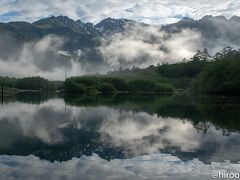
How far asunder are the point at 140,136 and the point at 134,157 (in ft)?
34.4

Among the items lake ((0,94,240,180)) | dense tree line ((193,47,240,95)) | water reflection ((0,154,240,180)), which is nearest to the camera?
water reflection ((0,154,240,180))

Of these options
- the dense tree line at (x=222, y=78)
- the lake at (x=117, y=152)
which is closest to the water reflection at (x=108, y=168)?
the lake at (x=117, y=152)

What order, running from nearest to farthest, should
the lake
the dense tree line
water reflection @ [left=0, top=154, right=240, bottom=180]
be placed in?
1. water reflection @ [left=0, top=154, right=240, bottom=180]
2. the lake
3. the dense tree line

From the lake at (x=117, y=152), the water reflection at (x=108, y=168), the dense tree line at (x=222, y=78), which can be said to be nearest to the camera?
the water reflection at (x=108, y=168)

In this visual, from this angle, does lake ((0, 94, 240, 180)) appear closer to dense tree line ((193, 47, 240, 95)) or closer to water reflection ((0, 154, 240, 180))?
water reflection ((0, 154, 240, 180))

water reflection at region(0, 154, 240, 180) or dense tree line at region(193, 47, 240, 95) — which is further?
dense tree line at region(193, 47, 240, 95)

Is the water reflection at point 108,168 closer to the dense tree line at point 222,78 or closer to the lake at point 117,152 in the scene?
the lake at point 117,152

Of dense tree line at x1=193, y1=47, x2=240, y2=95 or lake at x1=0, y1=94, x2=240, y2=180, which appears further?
dense tree line at x1=193, y1=47, x2=240, y2=95

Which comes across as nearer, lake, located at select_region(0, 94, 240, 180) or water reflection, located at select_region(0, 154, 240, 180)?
water reflection, located at select_region(0, 154, 240, 180)

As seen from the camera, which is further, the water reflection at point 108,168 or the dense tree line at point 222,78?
the dense tree line at point 222,78

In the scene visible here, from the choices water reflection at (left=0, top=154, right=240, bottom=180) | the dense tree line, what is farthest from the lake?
the dense tree line

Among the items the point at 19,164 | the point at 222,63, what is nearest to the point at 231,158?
the point at 19,164

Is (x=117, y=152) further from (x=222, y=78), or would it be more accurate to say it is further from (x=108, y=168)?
(x=222, y=78)

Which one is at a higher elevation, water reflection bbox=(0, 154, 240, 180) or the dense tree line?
the dense tree line
